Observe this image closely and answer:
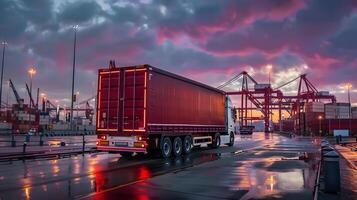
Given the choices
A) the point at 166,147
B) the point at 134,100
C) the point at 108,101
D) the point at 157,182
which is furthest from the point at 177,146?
the point at 157,182

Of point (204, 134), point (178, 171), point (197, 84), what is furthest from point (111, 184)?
point (204, 134)

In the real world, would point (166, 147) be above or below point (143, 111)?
below

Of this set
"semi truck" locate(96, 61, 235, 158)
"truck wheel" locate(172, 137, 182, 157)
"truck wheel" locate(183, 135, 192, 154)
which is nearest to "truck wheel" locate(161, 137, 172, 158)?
"semi truck" locate(96, 61, 235, 158)

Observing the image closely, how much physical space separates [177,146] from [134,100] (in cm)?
405

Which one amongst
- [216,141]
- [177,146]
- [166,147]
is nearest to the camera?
[166,147]

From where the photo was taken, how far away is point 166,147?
20.7 meters

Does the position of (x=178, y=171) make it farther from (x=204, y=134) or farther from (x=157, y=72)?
(x=204, y=134)

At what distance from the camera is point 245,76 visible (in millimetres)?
139250

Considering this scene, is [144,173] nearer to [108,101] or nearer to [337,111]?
[108,101]

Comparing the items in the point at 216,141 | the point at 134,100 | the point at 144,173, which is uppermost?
the point at 134,100

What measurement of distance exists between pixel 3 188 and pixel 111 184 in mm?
2806

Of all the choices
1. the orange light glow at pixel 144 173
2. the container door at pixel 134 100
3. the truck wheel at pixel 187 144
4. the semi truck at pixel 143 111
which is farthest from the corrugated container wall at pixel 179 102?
the orange light glow at pixel 144 173

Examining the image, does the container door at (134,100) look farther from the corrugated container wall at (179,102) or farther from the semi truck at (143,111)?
the corrugated container wall at (179,102)

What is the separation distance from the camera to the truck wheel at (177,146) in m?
21.5
